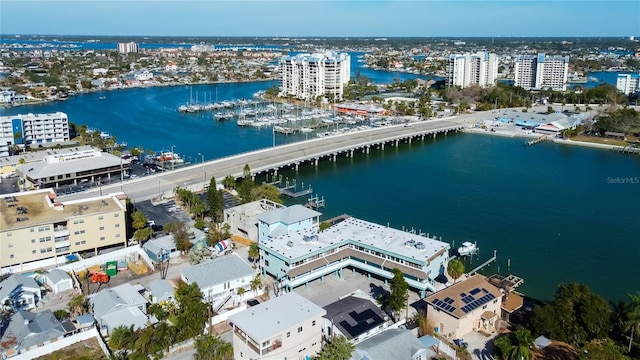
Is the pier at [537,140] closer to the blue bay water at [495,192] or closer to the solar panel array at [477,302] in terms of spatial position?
the blue bay water at [495,192]

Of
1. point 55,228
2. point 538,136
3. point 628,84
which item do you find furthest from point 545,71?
point 55,228

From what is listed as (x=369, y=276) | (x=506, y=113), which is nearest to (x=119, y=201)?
(x=369, y=276)

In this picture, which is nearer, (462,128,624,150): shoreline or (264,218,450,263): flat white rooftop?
(264,218,450,263): flat white rooftop

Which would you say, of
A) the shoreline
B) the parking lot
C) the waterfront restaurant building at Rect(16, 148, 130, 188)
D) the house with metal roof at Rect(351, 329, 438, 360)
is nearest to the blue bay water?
the shoreline

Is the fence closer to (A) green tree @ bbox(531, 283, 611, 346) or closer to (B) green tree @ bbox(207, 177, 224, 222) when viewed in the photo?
(B) green tree @ bbox(207, 177, 224, 222)

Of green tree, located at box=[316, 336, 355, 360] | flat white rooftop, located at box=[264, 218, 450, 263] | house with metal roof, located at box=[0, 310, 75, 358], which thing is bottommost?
house with metal roof, located at box=[0, 310, 75, 358]

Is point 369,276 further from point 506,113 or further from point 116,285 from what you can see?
point 506,113
